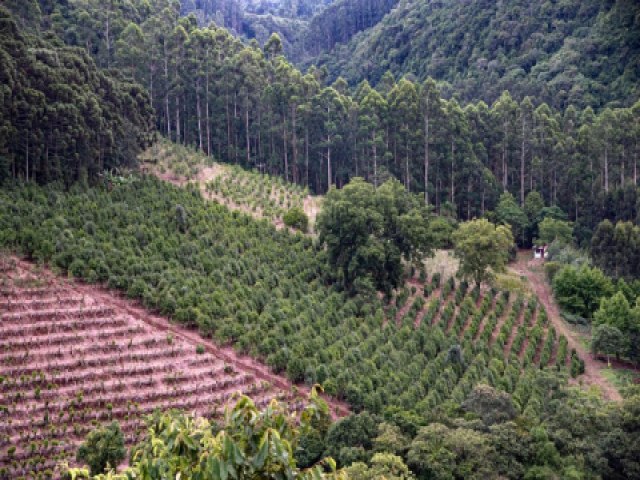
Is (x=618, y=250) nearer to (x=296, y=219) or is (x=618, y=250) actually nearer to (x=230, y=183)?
(x=296, y=219)

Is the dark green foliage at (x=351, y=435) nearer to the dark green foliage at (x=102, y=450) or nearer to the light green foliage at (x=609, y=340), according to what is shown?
the dark green foliage at (x=102, y=450)

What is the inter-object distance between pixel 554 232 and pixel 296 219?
47.3 ft

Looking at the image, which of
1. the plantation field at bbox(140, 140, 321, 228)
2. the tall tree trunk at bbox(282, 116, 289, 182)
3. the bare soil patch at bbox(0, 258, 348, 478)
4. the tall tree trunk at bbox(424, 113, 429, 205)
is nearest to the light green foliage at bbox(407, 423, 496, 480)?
the bare soil patch at bbox(0, 258, 348, 478)

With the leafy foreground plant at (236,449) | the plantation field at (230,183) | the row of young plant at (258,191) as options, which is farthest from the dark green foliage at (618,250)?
the leafy foreground plant at (236,449)

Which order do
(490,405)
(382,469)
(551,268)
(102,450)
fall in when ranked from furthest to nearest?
(551,268) → (490,405) → (102,450) → (382,469)

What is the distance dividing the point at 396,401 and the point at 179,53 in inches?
1175

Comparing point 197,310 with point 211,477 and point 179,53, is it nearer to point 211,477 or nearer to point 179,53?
point 211,477

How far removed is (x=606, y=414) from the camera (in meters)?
16.8

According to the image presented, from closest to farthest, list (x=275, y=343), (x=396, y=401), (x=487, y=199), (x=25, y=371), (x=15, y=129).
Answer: (x=25, y=371) → (x=396, y=401) → (x=275, y=343) → (x=15, y=129) → (x=487, y=199)

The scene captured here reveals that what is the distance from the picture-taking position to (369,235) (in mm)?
25766

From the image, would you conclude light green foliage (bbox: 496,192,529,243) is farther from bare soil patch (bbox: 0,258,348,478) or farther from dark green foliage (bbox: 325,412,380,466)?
dark green foliage (bbox: 325,412,380,466)

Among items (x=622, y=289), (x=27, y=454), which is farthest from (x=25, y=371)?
(x=622, y=289)

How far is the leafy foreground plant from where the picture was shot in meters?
4.04

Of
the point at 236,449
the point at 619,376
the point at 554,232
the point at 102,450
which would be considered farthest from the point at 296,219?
the point at 236,449
